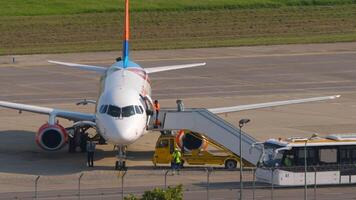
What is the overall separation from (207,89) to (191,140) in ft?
87.8

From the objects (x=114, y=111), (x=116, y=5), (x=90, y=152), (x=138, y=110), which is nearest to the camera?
(x=114, y=111)

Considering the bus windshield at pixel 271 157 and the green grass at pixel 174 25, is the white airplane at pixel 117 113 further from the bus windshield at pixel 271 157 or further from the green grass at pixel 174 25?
the green grass at pixel 174 25

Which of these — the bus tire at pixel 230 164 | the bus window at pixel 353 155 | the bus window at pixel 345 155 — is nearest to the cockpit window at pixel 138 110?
the bus tire at pixel 230 164

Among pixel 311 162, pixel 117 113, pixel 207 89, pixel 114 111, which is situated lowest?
pixel 311 162

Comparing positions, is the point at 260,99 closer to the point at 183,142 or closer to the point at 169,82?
the point at 169,82

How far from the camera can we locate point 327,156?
55094mm

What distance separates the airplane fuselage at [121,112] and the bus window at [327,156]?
8.50 metres

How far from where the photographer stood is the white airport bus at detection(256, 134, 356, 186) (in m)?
53.9

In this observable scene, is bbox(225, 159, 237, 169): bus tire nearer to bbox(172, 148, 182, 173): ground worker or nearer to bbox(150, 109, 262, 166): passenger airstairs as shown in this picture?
bbox(150, 109, 262, 166): passenger airstairs

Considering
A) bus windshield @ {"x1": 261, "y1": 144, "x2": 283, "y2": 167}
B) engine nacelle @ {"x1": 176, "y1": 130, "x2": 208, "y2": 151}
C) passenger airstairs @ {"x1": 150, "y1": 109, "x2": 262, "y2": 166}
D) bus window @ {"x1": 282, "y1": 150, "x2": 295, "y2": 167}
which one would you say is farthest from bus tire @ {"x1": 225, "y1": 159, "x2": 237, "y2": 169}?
bus window @ {"x1": 282, "y1": 150, "x2": 295, "y2": 167}

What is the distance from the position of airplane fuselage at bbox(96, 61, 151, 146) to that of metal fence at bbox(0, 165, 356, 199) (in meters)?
1.75

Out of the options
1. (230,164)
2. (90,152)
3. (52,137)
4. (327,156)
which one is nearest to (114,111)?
(90,152)

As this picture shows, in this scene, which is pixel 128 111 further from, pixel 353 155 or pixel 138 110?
pixel 353 155

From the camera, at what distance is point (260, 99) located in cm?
8219
